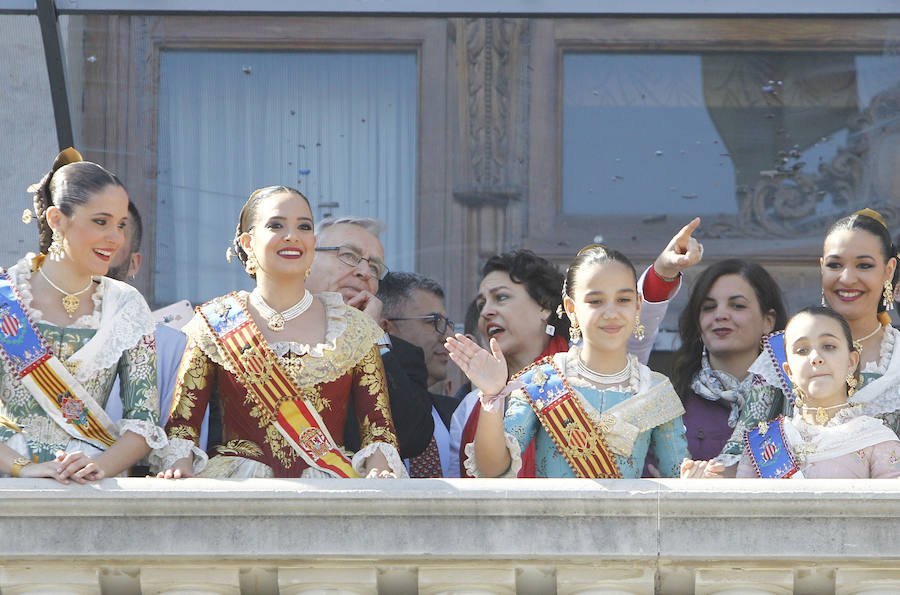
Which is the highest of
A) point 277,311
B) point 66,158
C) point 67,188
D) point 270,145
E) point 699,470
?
point 270,145

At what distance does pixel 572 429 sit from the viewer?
181 inches

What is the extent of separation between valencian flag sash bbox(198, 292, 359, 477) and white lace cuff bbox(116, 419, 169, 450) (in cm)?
35

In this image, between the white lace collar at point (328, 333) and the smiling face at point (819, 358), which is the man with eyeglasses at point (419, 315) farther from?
the smiling face at point (819, 358)

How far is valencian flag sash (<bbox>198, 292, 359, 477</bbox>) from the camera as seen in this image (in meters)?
4.55

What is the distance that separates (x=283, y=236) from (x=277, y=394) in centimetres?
51

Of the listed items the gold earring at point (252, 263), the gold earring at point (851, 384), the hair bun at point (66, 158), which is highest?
the hair bun at point (66, 158)

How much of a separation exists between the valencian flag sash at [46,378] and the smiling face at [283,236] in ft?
2.36

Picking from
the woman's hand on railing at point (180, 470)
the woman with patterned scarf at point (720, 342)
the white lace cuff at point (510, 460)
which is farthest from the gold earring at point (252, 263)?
the woman with patterned scarf at point (720, 342)

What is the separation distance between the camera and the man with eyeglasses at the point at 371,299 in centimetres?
484

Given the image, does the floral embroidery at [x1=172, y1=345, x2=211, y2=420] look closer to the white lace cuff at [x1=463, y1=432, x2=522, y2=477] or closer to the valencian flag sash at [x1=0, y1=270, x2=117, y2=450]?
the valencian flag sash at [x1=0, y1=270, x2=117, y2=450]

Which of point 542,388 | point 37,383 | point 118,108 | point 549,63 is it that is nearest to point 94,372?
point 37,383

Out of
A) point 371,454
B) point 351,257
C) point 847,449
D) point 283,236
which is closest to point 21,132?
point 351,257

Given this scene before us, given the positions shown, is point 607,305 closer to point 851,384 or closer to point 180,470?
point 851,384

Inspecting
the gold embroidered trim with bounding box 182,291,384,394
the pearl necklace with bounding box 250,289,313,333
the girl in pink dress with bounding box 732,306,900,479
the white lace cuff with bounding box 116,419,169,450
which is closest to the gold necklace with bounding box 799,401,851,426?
the girl in pink dress with bounding box 732,306,900,479
